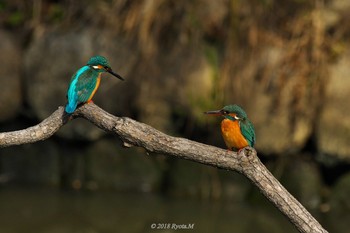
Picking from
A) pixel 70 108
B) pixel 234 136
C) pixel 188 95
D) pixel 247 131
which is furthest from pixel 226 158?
pixel 188 95

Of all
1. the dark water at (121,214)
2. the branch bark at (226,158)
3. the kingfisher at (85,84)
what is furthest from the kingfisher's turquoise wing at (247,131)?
the dark water at (121,214)

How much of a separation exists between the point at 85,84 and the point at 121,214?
11.7ft

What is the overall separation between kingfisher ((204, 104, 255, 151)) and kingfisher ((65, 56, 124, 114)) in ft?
2.12

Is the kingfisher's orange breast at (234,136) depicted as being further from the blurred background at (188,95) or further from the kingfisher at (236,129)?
the blurred background at (188,95)

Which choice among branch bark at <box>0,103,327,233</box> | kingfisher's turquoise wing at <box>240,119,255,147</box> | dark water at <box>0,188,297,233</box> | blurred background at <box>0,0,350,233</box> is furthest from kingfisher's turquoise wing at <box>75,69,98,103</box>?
blurred background at <box>0,0,350,233</box>

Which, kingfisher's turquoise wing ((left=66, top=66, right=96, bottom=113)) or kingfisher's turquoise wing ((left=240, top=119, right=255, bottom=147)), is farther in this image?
kingfisher's turquoise wing ((left=240, top=119, right=255, bottom=147))

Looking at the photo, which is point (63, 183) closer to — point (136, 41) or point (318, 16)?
point (136, 41)

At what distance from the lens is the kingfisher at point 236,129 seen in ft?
13.2

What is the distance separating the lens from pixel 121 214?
7.43 meters

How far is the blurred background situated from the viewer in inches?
308

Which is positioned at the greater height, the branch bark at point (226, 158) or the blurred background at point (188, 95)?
the branch bark at point (226, 158)

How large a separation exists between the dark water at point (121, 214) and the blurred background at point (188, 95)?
0.03 meters

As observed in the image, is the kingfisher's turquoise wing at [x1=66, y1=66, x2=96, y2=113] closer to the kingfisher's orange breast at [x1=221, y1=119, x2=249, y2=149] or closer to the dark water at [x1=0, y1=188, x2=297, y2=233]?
the kingfisher's orange breast at [x1=221, y1=119, x2=249, y2=149]

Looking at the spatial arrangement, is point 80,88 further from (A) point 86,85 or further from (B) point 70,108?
(B) point 70,108
